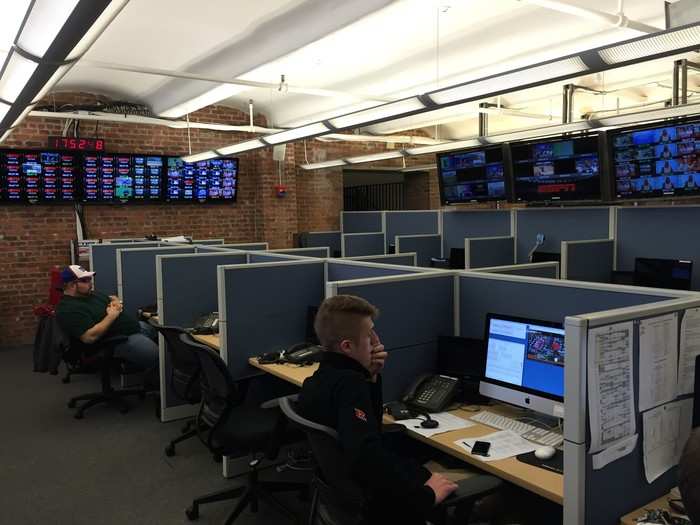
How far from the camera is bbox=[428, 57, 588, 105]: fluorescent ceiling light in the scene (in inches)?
122

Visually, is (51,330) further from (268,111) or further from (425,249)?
(268,111)

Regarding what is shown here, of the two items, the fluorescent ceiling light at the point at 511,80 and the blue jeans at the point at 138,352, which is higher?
the fluorescent ceiling light at the point at 511,80

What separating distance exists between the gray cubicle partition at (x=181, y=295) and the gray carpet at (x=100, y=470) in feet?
0.53

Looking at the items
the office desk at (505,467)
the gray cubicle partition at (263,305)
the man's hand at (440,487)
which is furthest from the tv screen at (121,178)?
the man's hand at (440,487)

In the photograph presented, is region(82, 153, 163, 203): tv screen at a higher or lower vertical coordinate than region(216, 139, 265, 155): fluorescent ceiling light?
lower

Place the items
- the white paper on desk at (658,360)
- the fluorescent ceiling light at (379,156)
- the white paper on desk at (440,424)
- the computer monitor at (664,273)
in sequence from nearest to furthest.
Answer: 1. the white paper on desk at (658,360)
2. the white paper on desk at (440,424)
3. the computer monitor at (664,273)
4. the fluorescent ceiling light at (379,156)

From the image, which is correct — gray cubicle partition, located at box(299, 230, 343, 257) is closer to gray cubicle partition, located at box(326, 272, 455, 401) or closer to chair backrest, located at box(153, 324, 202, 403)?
chair backrest, located at box(153, 324, 202, 403)

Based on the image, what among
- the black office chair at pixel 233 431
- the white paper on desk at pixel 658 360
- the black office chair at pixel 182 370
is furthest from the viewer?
the black office chair at pixel 182 370

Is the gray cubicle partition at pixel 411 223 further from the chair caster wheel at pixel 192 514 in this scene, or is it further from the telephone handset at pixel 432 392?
the chair caster wheel at pixel 192 514

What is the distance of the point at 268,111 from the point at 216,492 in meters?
6.85

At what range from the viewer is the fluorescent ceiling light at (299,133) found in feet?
16.9

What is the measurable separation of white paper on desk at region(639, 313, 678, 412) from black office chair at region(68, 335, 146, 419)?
379 cm

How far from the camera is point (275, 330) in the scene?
3.45 metres

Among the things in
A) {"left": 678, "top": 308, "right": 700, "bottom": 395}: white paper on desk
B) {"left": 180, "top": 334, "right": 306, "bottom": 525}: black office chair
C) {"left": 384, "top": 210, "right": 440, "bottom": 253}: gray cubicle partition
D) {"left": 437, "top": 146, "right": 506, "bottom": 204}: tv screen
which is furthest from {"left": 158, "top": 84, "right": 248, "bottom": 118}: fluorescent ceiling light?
{"left": 678, "top": 308, "right": 700, "bottom": 395}: white paper on desk
